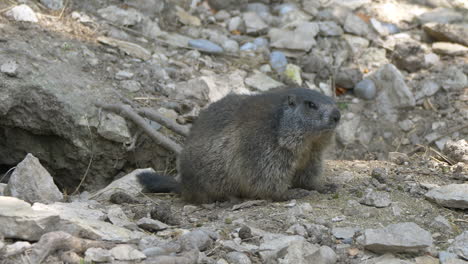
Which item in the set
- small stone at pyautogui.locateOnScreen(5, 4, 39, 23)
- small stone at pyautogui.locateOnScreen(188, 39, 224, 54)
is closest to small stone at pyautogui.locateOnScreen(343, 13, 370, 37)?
small stone at pyautogui.locateOnScreen(188, 39, 224, 54)

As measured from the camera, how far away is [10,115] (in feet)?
22.2

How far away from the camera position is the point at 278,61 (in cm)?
832

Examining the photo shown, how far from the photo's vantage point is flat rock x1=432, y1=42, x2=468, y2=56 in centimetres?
851

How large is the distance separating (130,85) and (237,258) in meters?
3.93

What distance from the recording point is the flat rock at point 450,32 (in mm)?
8570

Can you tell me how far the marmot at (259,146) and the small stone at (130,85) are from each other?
171 cm

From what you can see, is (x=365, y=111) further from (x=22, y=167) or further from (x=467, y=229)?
(x=22, y=167)

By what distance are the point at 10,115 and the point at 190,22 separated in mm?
3123

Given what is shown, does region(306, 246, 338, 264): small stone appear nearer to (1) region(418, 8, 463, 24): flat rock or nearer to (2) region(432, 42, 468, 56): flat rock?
(2) region(432, 42, 468, 56): flat rock

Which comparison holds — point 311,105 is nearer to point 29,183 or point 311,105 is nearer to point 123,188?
point 123,188

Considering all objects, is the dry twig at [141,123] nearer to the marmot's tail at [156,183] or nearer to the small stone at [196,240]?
the marmot's tail at [156,183]

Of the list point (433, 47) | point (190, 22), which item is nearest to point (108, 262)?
point (190, 22)

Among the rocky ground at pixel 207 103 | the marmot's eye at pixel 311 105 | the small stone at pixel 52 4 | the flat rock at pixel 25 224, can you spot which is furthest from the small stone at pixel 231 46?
the flat rock at pixel 25 224

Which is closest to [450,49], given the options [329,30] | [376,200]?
[329,30]
